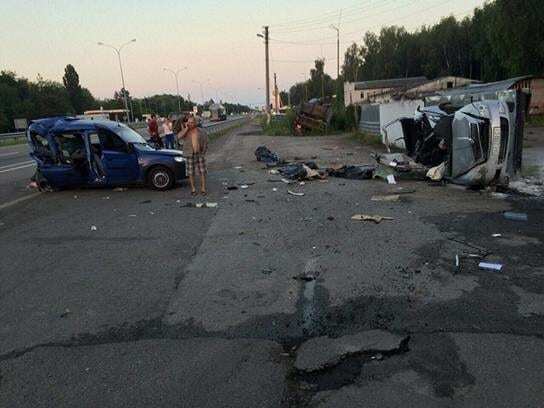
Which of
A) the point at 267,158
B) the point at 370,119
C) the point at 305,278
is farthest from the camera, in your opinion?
the point at 370,119

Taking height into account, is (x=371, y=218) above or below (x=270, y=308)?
below

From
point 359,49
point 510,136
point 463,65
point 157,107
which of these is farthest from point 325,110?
point 157,107

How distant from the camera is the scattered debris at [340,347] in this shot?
3658mm

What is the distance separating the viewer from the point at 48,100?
8550 centimetres

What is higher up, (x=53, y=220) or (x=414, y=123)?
(x=414, y=123)

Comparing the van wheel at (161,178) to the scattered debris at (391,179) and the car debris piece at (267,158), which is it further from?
the scattered debris at (391,179)

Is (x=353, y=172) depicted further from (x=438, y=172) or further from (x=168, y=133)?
(x=168, y=133)

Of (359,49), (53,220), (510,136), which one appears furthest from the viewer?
(359,49)

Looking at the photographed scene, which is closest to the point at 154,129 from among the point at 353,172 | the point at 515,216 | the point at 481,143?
the point at 353,172

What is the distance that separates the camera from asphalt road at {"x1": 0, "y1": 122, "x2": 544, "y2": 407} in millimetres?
3352

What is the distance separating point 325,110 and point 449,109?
2161cm

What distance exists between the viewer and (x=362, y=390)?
328cm

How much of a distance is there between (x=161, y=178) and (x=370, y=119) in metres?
17.6

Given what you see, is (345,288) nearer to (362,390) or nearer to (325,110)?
(362,390)
